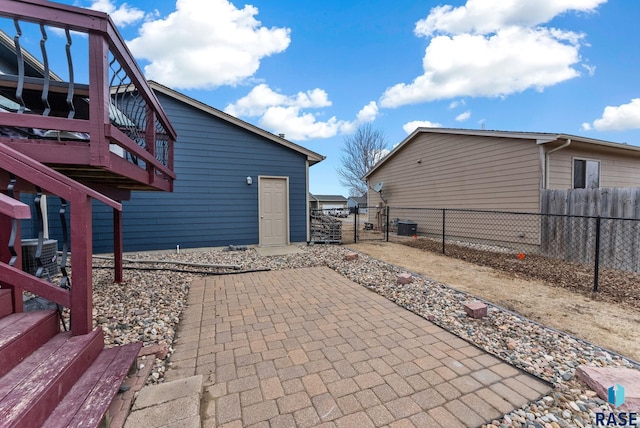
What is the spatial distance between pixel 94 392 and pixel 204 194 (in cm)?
615

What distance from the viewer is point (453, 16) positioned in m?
8.24

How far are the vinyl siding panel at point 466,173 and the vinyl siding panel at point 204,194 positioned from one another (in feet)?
17.6

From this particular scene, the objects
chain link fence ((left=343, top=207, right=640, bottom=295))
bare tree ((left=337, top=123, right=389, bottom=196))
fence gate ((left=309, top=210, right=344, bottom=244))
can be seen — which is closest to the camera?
chain link fence ((left=343, top=207, right=640, bottom=295))

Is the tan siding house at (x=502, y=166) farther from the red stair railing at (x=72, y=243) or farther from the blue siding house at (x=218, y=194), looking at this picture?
the red stair railing at (x=72, y=243)

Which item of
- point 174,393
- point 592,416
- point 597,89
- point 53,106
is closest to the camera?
point 592,416

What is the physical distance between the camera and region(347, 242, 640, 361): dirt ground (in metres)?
2.61

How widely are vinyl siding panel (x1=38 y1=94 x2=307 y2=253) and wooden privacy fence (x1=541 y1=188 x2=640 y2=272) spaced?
6.66m

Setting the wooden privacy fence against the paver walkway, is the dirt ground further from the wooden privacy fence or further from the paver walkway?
the wooden privacy fence

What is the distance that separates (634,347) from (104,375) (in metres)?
4.18

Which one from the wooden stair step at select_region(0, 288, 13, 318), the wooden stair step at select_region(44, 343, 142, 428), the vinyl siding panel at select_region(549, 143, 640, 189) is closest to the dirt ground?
the wooden stair step at select_region(44, 343, 142, 428)

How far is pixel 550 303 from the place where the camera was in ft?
11.2

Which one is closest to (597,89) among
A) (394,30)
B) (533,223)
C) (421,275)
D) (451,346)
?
(533,223)

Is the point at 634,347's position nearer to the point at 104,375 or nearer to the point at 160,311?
the point at 104,375

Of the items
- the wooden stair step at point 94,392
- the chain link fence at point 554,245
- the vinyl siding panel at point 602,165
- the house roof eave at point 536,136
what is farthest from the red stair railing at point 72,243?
the vinyl siding panel at point 602,165
